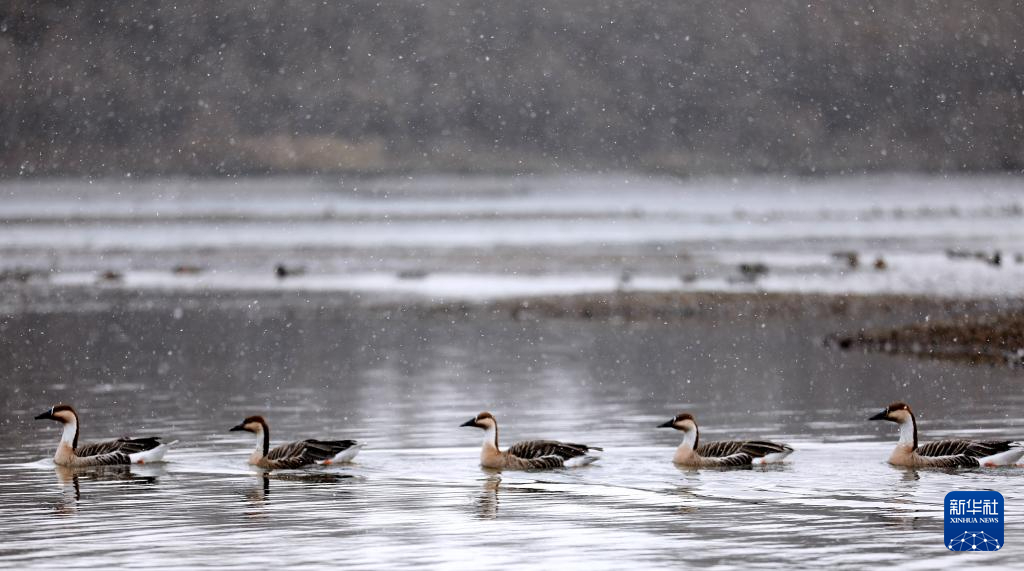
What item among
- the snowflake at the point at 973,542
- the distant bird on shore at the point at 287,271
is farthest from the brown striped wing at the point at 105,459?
the distant bird on shore at the point at 287,271

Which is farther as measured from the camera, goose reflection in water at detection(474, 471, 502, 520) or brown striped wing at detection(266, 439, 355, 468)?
brown striped wing at detection(266, 439, 355, 468)

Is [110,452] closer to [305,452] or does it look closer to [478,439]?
[305,452]

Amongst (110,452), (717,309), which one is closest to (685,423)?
(110,452)

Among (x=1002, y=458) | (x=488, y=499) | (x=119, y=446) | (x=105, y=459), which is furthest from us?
(x=105, y=459)

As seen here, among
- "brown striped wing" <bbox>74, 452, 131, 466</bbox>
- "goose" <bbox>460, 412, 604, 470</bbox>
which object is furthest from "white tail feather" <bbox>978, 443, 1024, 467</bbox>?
"brown striped wing" <bbox>74, 452, 131, 466</bbox>

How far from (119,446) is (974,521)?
1063 centimetres

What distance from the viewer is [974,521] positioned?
13734 mm

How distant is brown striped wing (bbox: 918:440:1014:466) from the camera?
1730 cm

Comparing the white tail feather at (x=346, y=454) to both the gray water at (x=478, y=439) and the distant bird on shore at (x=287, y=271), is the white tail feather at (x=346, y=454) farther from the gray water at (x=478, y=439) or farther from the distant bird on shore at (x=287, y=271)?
the distant bird on shore at (x=287, y=271)

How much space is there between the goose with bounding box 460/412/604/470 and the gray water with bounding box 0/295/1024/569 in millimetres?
203

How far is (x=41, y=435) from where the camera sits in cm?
2312

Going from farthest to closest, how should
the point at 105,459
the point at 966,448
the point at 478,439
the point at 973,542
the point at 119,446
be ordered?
the point at 478,439
the point at 105,459
the point at 119,446
the point at 966,448
the point at 973,542

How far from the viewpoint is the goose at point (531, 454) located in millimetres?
18375

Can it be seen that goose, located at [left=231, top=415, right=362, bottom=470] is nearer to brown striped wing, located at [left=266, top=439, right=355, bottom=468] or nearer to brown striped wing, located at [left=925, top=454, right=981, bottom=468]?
brown striped wing, located at [left=266, top=439, right=355, bottom=468]
